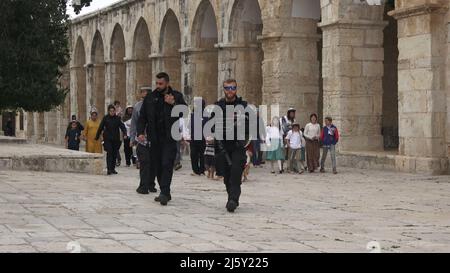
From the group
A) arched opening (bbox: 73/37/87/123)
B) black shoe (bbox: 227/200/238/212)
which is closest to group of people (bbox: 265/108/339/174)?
black shoe (bbox: 227/200/238/212)

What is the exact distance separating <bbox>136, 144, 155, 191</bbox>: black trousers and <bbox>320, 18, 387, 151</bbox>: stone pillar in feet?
25.1

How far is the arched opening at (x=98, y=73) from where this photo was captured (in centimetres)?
3609

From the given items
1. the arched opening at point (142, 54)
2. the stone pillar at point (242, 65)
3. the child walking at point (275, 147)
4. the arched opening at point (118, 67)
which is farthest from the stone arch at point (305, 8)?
the arched opening at point (118, 67)

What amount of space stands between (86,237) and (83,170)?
27.5 ft

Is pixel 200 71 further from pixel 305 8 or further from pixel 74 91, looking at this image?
pixel 74 91

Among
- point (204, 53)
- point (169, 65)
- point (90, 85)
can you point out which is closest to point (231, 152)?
point (204, 53)

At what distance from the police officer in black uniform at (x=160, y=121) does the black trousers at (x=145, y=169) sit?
1.56ft

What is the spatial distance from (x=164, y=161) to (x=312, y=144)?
7.81 m

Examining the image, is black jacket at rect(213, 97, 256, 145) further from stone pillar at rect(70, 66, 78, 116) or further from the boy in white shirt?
stone pillar at rect(70, 66, 78, 116)

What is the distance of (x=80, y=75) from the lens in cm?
3897

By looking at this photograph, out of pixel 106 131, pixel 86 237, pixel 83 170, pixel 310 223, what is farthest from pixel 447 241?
pixel 106 131

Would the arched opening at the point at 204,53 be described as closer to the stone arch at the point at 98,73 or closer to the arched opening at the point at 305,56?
the arched opening at the point at 305,56

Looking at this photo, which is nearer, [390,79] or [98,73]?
[390,79]

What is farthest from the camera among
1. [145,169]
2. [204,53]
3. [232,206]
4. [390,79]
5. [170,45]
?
[170,45]
